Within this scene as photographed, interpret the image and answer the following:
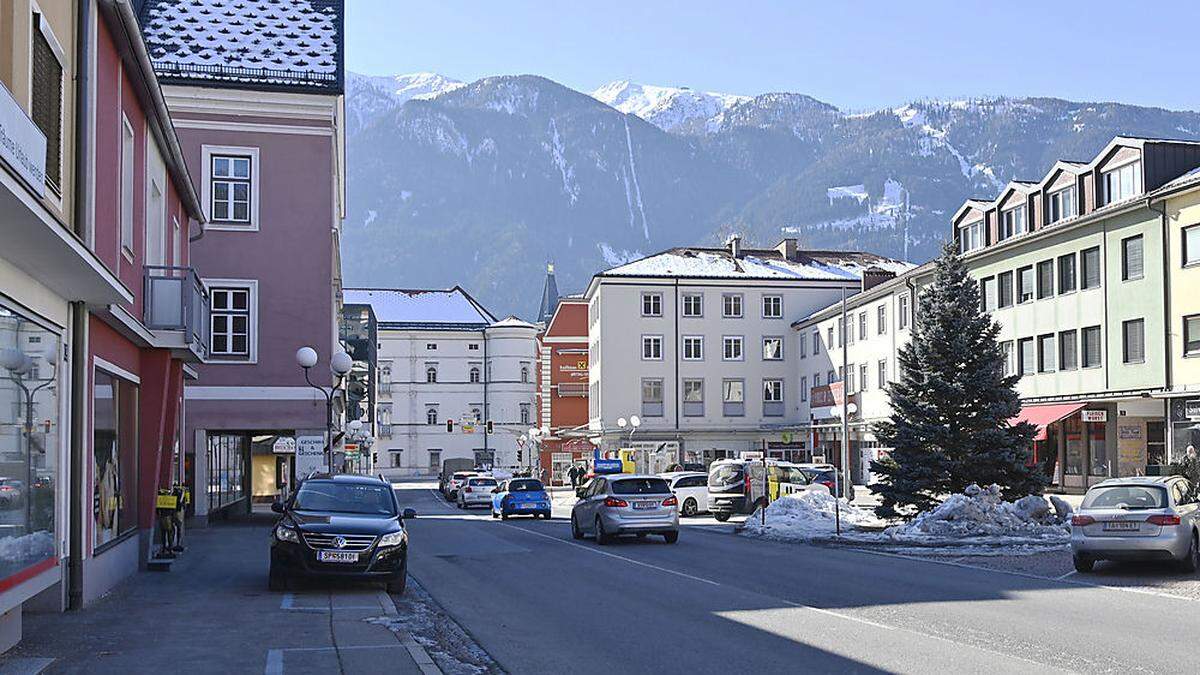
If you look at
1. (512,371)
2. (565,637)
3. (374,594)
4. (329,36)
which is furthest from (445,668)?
(512,371)

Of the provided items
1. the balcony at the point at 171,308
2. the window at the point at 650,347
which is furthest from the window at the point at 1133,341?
the window at the point at 650,347

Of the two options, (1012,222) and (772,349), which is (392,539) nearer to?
(1012,222)

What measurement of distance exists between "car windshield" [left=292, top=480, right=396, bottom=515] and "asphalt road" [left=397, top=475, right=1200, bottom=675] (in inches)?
63.1

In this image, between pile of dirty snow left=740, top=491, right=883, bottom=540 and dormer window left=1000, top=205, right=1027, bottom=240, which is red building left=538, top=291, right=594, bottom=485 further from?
pile of dirty snow left=740, top=491, right=883, bottom=540

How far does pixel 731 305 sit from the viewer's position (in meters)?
79.4

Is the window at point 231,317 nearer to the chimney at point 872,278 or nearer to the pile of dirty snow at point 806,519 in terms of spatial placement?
the pile of dirty snow at point 806,519

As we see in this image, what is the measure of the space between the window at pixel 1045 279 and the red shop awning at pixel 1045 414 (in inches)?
169

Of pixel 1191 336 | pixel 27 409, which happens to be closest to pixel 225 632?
pixel 27 409

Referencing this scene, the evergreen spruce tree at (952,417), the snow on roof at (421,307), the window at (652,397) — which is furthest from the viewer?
the snow on roof at (421,307)

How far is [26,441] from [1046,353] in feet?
142

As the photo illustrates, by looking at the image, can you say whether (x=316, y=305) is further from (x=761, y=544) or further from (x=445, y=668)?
(x=445, y=668)

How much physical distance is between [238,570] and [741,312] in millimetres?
60114

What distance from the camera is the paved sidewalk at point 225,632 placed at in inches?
443

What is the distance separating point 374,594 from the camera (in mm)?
17438
